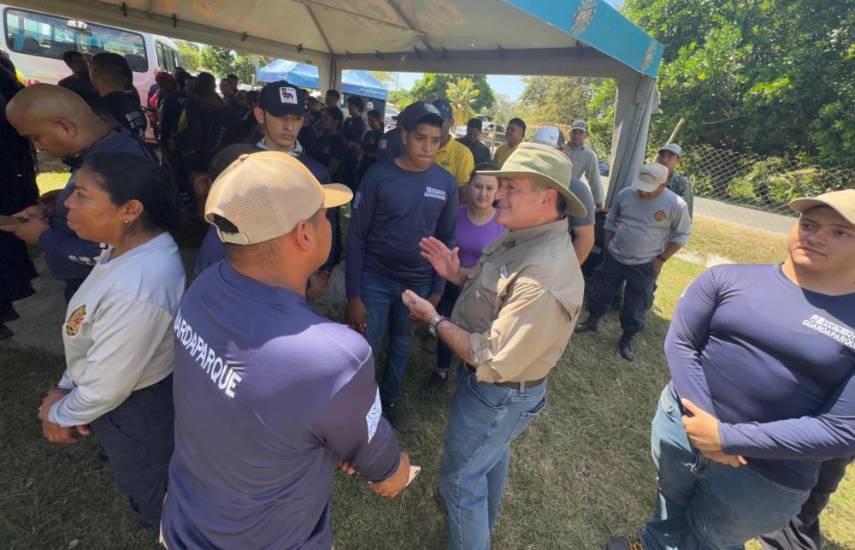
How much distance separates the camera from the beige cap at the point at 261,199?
0.94 meters

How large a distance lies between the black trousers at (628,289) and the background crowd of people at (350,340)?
2.31m

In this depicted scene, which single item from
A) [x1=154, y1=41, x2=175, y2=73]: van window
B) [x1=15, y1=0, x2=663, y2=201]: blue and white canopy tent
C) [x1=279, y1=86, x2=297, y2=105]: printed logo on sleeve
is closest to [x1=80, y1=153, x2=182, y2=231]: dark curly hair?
[x1=279, y1=86, x2=297, y2=105]: printed logo on sleeve

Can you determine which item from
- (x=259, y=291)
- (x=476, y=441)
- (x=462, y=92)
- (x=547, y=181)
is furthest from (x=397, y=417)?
(x=462, y=92)

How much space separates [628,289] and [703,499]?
280 centimetres

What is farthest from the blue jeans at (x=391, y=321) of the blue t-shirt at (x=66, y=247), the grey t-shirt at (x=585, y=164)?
the grey t-shirt at (x=585, y=164)

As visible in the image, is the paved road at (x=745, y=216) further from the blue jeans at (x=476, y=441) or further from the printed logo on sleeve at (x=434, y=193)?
the blue jeans at (x=476, y=441)

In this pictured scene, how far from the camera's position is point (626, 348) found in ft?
14.2

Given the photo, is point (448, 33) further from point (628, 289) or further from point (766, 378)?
point (766, 378)

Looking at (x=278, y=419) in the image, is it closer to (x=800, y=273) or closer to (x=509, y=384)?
(x=509, y=384)

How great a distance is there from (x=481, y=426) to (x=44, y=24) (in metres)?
12.3

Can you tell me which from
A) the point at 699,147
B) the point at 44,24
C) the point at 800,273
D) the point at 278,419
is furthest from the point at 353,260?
the point at 699,147

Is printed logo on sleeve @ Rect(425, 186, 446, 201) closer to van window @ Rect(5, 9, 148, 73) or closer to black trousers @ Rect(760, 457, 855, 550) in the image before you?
black trousers @ Rect(760, 457, 855, 550)

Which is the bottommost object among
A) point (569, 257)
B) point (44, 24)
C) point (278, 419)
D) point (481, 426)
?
point (481, 426)

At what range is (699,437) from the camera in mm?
1616
